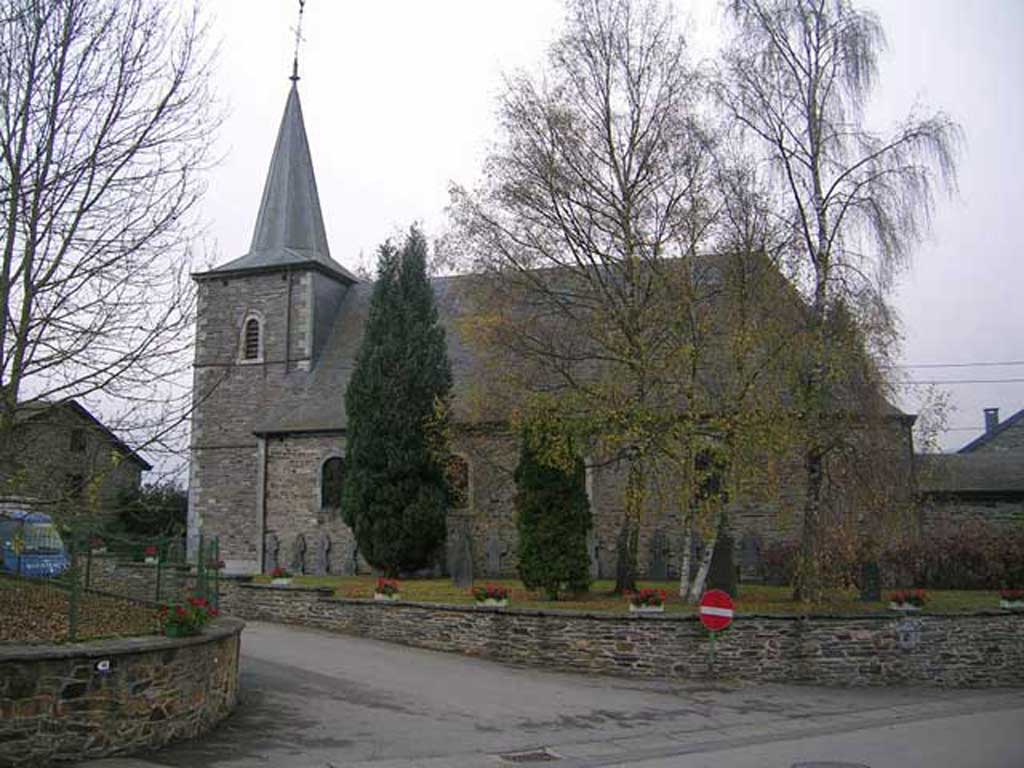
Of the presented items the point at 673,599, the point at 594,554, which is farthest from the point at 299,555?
the point at 673,599

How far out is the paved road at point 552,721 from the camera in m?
9.66

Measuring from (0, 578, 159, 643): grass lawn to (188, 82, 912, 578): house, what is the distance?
1202 cm

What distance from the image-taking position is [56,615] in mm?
10734

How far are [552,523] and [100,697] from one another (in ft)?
35.0

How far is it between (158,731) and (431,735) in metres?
3.01

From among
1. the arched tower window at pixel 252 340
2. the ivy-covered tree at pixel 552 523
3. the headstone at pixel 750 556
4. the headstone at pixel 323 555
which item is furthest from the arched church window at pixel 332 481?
the headstone at pixel 750 556

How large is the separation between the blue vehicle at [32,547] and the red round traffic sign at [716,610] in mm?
9092

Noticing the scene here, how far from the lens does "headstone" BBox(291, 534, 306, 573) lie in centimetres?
2744

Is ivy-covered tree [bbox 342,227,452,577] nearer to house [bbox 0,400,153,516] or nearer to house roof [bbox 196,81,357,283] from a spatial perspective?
house roof [bbox 196,81,357,283]

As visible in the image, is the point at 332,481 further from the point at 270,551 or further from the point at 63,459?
the point at 63,459

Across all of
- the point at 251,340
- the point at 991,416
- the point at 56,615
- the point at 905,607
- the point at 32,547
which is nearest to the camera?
the point at 56,615

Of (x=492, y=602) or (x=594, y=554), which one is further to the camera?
(x=594, y=554)

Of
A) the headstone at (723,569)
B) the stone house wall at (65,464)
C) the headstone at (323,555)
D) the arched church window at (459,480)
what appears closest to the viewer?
the stone house wall at (65,464)

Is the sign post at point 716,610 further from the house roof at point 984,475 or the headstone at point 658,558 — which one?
the headstone at point 658,558
